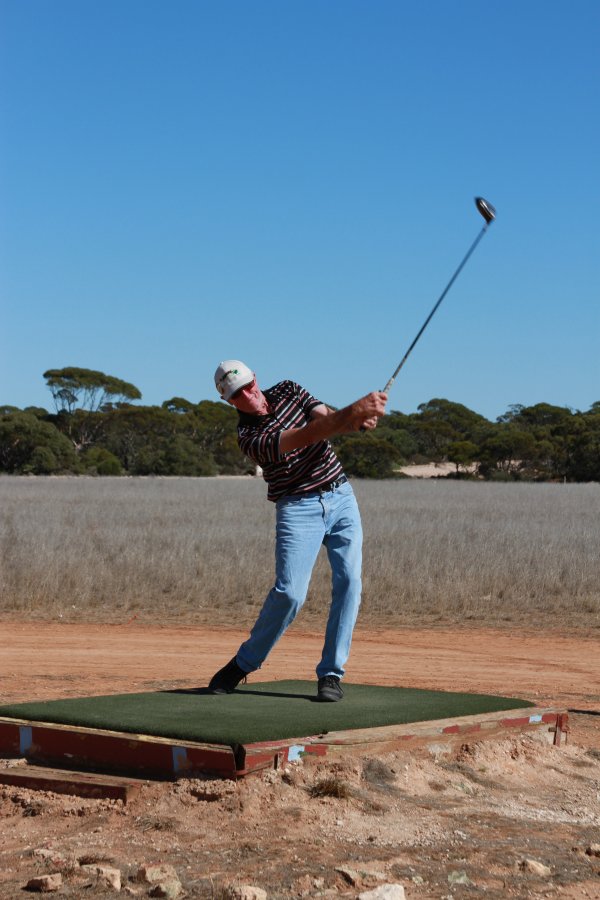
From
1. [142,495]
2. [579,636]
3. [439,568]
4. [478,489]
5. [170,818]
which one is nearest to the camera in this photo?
[170,818]

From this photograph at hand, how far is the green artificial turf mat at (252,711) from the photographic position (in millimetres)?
5895

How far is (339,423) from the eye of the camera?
6.09 m

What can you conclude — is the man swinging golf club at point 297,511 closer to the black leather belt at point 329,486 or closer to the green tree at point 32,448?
the black leather belt at point 329,486

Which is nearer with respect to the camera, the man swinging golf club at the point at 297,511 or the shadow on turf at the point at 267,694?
the man swinging golf club at the point at 297,511

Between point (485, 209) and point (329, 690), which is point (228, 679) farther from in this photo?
point (485, 209)

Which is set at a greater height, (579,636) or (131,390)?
(131,390)

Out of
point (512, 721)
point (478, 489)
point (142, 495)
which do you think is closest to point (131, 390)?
point (478, 489)

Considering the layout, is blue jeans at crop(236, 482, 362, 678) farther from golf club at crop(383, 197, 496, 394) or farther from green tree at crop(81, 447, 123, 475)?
green tree at crop(81, 447, 123, 475)

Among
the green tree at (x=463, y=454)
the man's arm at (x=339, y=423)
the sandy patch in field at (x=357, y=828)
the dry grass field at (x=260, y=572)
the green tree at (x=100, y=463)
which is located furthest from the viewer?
the green tree at (x=463, y=454)

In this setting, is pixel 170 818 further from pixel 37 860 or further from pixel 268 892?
pixel 268 892

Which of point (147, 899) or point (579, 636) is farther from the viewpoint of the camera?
point (579, 636)

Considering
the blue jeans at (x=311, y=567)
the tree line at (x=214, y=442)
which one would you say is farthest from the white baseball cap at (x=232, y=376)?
the tree line at (x=214, y=442)

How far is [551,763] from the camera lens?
679 centimetres

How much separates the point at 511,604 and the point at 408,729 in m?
9.73
